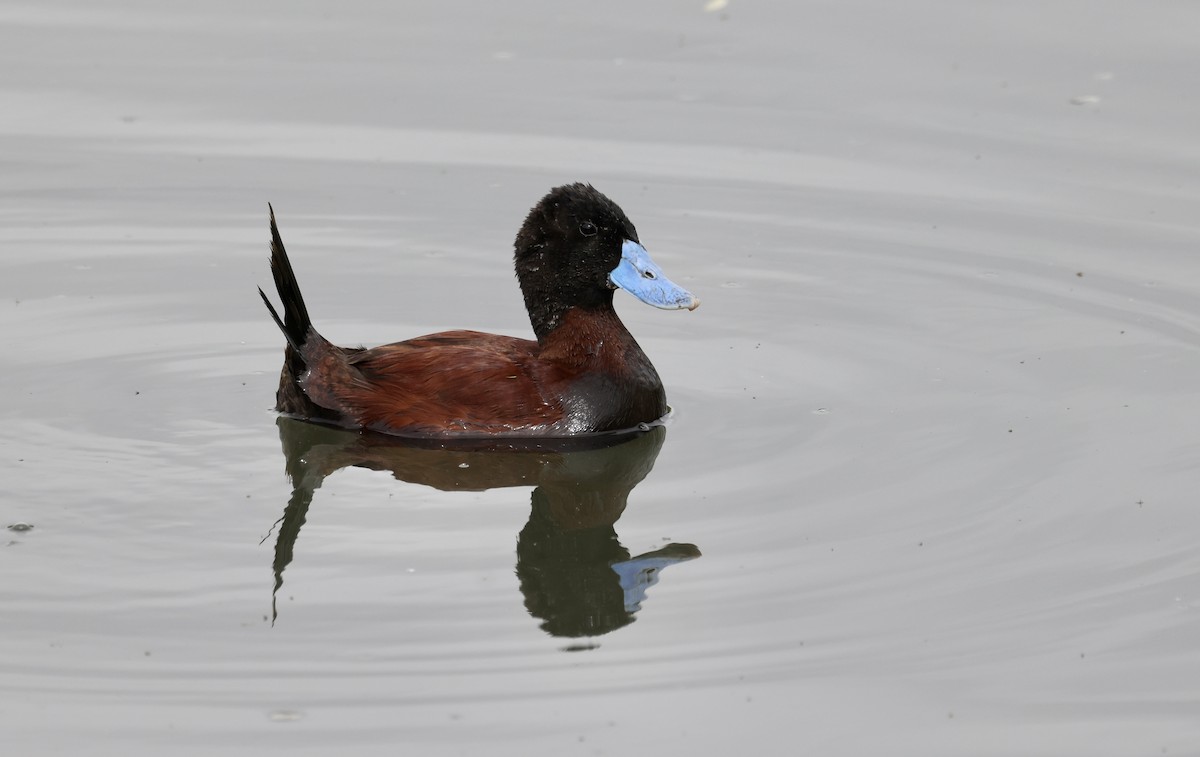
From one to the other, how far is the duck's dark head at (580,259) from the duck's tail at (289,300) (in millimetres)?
974

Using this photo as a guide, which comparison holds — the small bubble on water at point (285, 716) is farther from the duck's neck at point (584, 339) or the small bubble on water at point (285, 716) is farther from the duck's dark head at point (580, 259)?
the duck's dark head at point (580, 259)

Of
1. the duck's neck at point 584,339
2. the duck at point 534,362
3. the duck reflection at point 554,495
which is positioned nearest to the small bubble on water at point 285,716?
the duck reflection at point 554,495

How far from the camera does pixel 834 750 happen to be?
5.13m

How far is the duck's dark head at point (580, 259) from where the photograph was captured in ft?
25.6

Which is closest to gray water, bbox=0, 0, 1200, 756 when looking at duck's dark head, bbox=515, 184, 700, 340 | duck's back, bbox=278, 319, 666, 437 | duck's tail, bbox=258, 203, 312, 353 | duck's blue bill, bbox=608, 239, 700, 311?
duck's back, bbox=278, 319, 666, 437

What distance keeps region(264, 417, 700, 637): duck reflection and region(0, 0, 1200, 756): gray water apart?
0.9 inches

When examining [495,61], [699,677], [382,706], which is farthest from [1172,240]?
[382,706]

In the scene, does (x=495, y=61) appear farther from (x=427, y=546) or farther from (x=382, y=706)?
(x=382, y=706)

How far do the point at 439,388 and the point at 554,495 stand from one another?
742mm

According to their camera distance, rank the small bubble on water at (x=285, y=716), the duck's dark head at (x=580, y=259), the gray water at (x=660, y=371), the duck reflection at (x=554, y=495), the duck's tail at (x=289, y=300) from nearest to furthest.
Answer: the small bubble on water at (x=285, y=716) → the gray water at (x=660, y=371) → the duck reflection at (x=554, y=495) → the duck's tail at (x=289, y=300) → the duck's dark head at (x=580, y=259)

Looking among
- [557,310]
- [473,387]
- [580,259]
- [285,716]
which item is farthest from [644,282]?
[285,716]

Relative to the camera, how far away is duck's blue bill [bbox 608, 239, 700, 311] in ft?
25.7

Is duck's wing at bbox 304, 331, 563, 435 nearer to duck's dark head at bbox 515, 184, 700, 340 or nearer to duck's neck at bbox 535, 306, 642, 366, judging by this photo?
duck's neck at bbox 535, 306, 642, 366

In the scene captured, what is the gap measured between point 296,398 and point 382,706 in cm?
282
